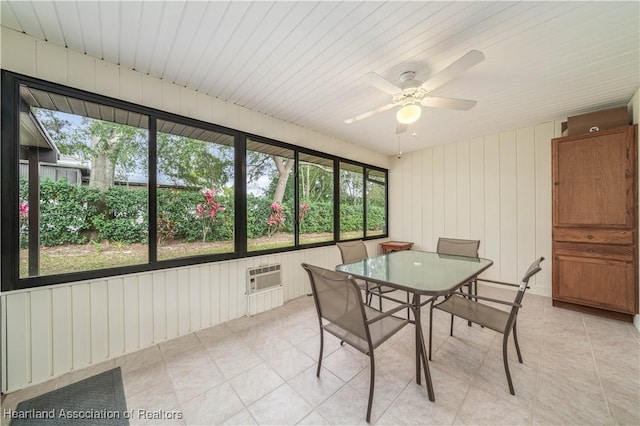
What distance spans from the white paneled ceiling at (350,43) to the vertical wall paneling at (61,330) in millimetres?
1971

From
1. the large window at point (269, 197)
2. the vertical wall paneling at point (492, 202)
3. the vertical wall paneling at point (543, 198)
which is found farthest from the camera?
the vertical wall paneling at point (492, 202)

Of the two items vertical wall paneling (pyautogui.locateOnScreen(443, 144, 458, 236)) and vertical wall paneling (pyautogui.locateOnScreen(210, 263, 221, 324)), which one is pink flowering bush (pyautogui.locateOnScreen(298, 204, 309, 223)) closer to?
vertical wall paneling (pyautogui.locateOnScreen(210, 263, 221, 324))

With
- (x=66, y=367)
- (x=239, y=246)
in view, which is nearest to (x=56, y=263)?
(x=66, y=367)

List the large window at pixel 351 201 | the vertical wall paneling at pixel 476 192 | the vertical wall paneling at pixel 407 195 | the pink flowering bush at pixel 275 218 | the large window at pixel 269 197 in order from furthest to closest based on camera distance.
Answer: the vertical wall paneling at pixel 407 195, the large window at pixel 351 201, the vertical wall paneling at pixel 476 192, the pink flowering bush at pixel 275 218, the large window at pixel 269 197

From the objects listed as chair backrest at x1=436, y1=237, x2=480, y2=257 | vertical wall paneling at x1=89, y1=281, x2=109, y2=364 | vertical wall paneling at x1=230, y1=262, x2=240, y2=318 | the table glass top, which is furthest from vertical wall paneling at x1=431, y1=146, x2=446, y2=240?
vertical wall paneling at x1=89, y1=281, x2=109, y2=364

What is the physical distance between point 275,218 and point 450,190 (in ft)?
10.8

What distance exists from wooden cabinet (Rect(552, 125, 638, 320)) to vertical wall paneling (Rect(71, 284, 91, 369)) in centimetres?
510

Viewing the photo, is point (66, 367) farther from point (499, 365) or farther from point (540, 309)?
point (540, 309)

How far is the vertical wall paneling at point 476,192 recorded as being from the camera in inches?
155

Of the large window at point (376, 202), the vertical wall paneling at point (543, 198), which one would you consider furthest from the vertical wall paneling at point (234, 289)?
the vertical wall paneling at point (543, 198)

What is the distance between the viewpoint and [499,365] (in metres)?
1.86

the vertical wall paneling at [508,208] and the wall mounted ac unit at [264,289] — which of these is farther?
the vertical wall paneling at [508,208]

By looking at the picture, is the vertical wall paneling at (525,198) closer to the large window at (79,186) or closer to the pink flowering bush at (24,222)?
the large window at (79,186)

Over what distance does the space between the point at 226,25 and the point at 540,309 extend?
453 cm
